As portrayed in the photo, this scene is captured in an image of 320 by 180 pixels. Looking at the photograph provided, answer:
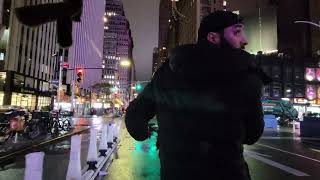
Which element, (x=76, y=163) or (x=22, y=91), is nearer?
(x=76, y=163)

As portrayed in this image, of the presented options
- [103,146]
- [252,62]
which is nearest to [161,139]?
[252,62]

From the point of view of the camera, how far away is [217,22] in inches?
79.9

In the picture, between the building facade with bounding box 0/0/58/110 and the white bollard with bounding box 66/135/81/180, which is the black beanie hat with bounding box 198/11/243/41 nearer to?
the white bollard with bounding box 66/135/81/180

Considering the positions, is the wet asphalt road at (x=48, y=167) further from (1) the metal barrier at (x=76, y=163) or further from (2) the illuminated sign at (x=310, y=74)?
(2) the illuminated sign at (x=310, y=74)

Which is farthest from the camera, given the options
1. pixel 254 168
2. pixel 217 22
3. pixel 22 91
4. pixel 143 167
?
pixel 22 91

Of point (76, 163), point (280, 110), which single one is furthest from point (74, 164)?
point (280, 110)

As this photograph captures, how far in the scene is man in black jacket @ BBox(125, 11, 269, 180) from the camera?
1840 millimetres

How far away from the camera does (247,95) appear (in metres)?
1.88

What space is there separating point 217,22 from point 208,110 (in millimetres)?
516

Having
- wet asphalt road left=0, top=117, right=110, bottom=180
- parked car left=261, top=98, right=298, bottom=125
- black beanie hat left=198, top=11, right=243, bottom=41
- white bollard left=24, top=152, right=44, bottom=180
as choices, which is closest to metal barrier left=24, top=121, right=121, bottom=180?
white bollard left=24, top=152, right=44, bottom=180

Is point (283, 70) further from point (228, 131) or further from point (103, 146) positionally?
point (228, 131)

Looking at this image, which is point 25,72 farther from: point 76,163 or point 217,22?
point 217,22

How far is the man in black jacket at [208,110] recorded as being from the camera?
184 centimetres

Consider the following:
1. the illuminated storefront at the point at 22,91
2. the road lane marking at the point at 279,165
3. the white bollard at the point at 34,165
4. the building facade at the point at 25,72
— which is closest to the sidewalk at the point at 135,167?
the road lane marking at the point at 279,165
